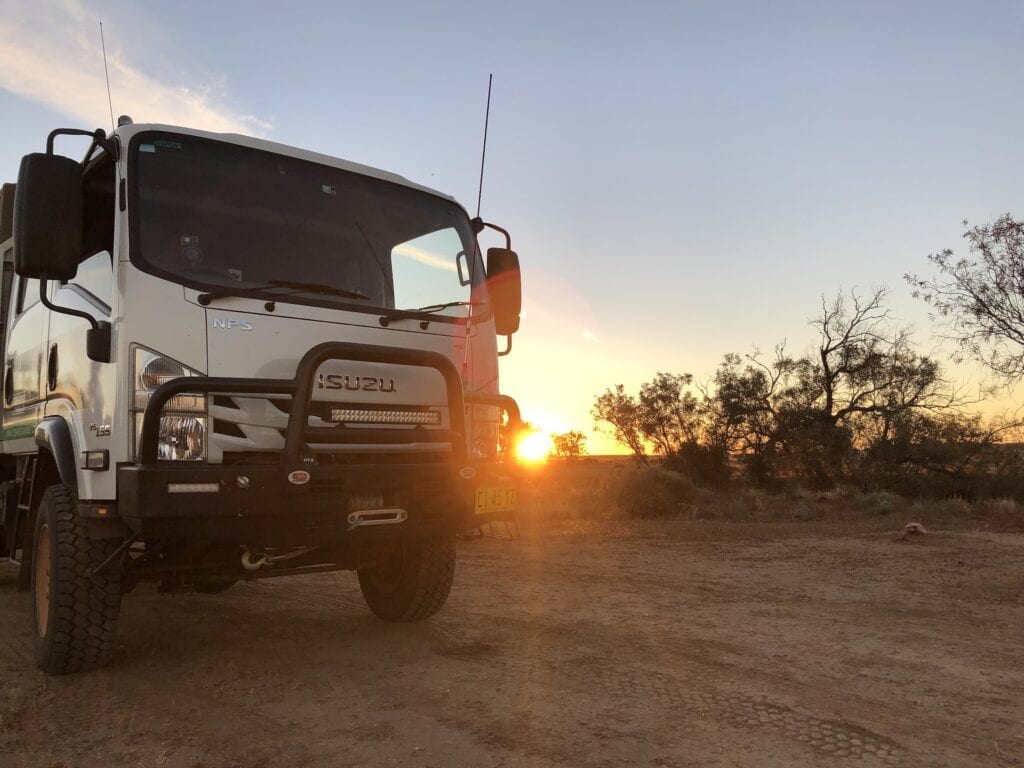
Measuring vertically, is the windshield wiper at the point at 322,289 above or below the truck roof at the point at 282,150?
below

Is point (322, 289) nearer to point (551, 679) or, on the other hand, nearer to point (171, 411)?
point (171, 411)

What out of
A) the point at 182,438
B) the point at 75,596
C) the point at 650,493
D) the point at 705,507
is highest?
the point at 182,438

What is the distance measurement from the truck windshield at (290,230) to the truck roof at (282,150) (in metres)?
0.03

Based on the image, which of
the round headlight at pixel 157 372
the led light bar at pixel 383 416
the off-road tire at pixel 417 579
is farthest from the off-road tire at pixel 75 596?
the off-road tire at pixel 417 579

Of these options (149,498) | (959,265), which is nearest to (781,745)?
(149,498)

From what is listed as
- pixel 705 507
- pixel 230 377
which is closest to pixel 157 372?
pixel 230 377

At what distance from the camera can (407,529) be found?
4.59 metres

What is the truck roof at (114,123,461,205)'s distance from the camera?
4.54m

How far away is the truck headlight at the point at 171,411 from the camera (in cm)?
400

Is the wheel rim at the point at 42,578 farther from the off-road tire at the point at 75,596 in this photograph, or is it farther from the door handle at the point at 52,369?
the door handle at the point at 52,369

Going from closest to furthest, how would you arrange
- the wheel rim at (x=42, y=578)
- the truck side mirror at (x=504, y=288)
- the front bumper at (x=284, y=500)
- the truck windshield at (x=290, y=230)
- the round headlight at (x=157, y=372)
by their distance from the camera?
1. the front bumper at (x=284, y=500)
2. the round headlight at (x=157, y=372)
3. the truck windshield at (x=290, y=230)
4. the wheel rim at (x=42, y=578)
5. the truck side mirror at (x=504, y=288)

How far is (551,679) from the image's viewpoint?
4.42 meters

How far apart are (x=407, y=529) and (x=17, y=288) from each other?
406cm

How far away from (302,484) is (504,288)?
2305 millimetres
